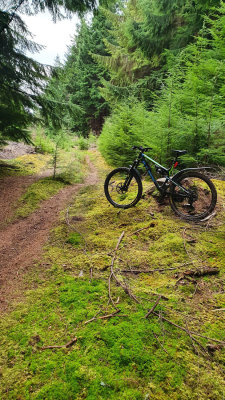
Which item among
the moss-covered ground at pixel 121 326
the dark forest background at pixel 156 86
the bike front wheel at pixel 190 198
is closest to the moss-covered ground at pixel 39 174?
the dark forest background at pixel 156 86

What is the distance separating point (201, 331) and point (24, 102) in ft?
26.0

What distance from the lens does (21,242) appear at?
3.38 metres

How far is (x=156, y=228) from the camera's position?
11.0 ft

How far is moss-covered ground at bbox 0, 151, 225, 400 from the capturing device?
1306mm

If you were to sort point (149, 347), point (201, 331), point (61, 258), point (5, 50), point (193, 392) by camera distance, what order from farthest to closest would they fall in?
1. point (5, 50)
2. point (61, 258)
3. point (201, 331)
4. point (149, 347)
5. point (193, 392)

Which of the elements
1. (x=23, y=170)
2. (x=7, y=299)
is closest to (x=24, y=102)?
(x=23, y=170)

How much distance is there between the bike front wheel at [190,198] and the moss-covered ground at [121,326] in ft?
1.75

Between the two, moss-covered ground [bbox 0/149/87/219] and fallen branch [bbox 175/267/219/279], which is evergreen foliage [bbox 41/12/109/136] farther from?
fallen branch [bbox 175/267/219/279]

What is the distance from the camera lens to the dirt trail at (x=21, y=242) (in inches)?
90.7

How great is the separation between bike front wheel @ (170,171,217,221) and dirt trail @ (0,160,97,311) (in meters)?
2.57

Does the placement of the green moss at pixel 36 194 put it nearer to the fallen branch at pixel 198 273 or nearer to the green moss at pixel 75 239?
the green moss at pixel 75 239

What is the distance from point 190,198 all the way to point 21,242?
3177mm

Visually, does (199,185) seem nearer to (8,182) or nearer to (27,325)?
(27,325)

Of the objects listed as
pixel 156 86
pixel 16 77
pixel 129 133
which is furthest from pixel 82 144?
pixel 16 77
